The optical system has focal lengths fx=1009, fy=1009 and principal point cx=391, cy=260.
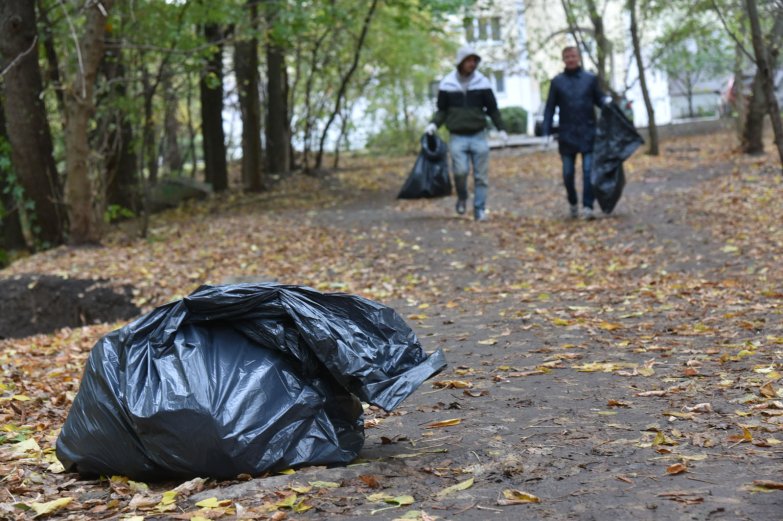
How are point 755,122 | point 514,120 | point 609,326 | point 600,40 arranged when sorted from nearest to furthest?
point 609,326 → point 755,122 → point 600,40 → point 514,120

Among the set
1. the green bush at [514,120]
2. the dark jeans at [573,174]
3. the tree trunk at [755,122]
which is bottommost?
the dark jeans at [573,174]

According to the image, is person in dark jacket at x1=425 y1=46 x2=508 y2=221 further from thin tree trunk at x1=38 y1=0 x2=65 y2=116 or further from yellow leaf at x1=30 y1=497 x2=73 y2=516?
yellow leaf at x1=30 y1=497 x2=73 y2=516

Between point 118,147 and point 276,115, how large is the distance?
5371 millimetres

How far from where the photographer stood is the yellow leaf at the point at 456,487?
11.6 feet

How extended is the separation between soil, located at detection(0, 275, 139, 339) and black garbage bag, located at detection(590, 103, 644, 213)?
18.6 ft

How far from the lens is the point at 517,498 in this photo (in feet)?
11.2

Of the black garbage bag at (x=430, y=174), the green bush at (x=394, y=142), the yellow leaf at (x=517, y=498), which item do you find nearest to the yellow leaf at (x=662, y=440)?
the yellow leaf at (x=517, y=498)

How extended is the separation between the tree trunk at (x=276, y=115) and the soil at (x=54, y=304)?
9.68 meters

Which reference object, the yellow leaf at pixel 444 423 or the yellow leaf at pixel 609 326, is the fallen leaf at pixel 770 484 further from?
the yellow leaf at pixel 609 326

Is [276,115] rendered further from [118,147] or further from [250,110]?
[118,147]

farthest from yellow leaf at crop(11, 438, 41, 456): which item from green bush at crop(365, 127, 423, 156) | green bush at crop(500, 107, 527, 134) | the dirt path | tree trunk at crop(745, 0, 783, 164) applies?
green bush at crop(500, 107, 527, 134)

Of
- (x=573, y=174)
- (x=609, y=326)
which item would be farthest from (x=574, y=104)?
(x=609, y=326)

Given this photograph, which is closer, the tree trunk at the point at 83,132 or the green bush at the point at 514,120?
the tree trunk at the point at 83,132

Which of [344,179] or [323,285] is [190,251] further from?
[344,179]
